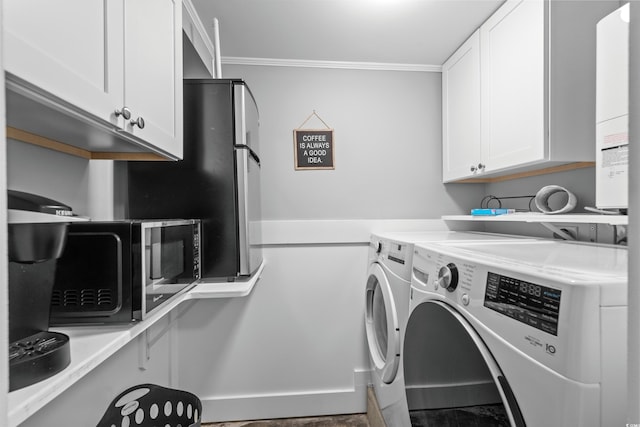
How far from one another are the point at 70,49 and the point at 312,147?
1.43 metres

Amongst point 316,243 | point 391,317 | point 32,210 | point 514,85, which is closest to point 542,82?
point 514,85

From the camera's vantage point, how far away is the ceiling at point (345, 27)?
1.46 m

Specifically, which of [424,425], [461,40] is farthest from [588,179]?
[424,425]

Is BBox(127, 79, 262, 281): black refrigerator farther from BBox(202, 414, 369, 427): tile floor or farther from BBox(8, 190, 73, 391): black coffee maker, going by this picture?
BBox(202, 414, 369, 427): tile floor

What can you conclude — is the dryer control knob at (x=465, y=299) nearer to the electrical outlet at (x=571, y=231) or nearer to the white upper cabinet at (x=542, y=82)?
the white upper cabinet at (x=542, y=82)

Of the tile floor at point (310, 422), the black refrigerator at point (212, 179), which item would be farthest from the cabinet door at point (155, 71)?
the tile floor at point (310, 422)

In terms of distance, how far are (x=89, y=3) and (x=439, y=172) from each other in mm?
1949

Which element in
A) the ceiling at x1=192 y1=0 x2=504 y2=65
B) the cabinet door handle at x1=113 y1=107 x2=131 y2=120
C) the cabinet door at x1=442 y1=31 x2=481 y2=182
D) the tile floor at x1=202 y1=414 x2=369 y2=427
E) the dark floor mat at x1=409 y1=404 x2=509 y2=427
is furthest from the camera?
the tile floor at x1=202 y1=414 x2=369 y2=427

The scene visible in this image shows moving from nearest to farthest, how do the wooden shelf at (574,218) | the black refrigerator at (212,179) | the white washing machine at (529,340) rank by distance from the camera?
the white washing machine at (529,340), the wooden shelf at (574,218), the black refrigerator at (212,179)

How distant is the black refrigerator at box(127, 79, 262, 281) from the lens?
130cm

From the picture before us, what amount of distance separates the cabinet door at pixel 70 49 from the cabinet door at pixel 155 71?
62 mm

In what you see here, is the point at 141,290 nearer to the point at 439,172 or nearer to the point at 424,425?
the point at 424,425

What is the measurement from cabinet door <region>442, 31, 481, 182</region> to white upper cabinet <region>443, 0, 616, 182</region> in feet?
0.43

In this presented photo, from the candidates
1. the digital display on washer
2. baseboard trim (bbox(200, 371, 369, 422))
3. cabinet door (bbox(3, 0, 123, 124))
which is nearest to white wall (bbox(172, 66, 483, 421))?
baseboard trim (bbox(200, 371, 369, 422))
